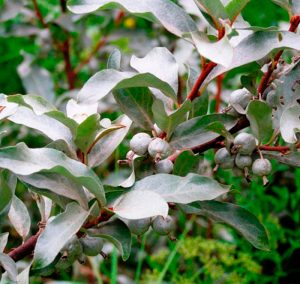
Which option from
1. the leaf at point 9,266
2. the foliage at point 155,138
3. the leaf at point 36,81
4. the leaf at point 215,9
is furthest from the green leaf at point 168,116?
the leaf at point 36,81

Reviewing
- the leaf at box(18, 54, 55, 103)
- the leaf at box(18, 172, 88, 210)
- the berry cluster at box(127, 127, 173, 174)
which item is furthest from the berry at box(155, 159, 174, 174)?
the leaf at box(18, 54, 55, 103)

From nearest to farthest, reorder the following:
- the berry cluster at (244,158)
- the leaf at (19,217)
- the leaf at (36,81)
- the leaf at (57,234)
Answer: the leaf at (57,234)
the berry cluster at (244,158)
the leaf at (19,217)
the leaf at (36,81)

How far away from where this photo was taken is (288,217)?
2.10 m

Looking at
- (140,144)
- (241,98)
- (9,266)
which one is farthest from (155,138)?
(9,266)

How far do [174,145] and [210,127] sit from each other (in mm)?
67

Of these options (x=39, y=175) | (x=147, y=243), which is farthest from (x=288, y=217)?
(x=39, y=175)

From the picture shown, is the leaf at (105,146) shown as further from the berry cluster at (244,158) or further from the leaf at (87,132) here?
the berry cluster at (244,158)

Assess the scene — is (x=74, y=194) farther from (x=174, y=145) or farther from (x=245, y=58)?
(x=245, y=58)

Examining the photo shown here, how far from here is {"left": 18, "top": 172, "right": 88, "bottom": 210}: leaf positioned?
0.75 m

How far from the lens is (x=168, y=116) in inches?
31.2

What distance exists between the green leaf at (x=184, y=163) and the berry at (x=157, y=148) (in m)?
0.04

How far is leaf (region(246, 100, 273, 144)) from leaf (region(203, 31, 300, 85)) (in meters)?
0.05

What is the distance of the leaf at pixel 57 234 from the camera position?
69cm

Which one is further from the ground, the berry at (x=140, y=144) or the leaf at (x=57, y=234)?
the berry at (x=140, y=144)
